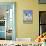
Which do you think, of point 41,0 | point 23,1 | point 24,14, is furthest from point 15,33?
point 41,0

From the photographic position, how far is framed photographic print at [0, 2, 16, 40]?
15.4 feet

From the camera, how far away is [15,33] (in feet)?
15.3

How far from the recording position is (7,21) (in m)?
4.75

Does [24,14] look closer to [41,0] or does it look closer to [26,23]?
[26,23]

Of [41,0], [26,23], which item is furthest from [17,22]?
[41,0]

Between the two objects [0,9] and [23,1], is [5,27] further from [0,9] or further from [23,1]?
[23,1]

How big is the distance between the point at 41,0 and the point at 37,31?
1.02 meters

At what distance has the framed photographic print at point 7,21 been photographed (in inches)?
185

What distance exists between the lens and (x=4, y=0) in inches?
184

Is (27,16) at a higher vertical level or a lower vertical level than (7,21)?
higher

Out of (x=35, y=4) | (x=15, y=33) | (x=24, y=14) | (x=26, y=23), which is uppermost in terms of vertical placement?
(x=35, y=4)

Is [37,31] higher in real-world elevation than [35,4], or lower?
lower

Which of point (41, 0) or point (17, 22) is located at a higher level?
point (41, 0)

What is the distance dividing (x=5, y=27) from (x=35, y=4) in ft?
4.18
